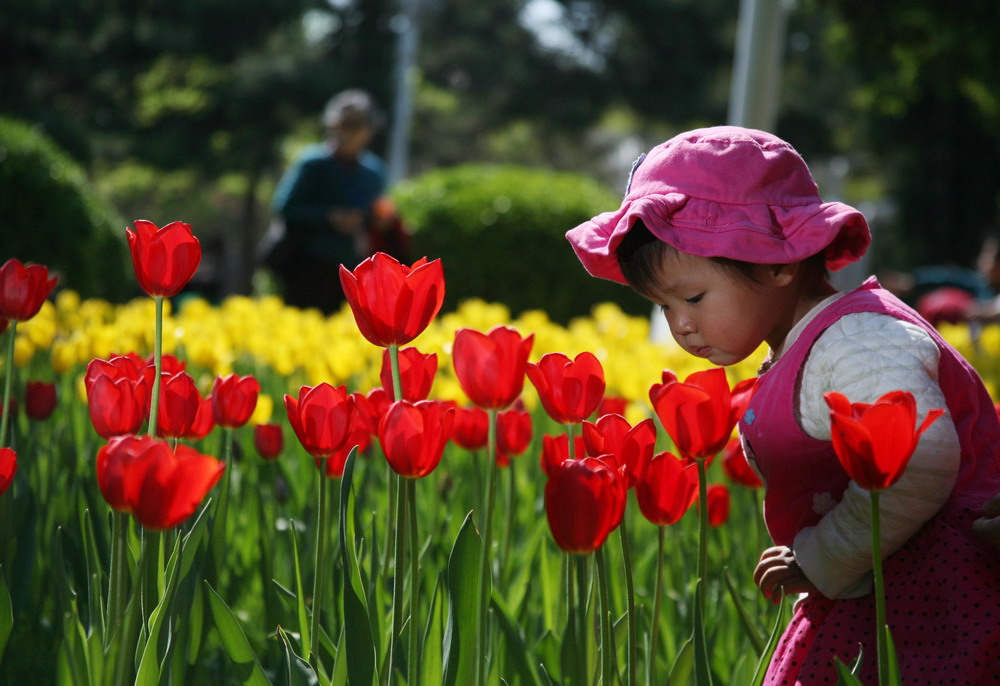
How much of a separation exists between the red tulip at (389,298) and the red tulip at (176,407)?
0.31 metres

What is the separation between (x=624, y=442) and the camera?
4.08 ft

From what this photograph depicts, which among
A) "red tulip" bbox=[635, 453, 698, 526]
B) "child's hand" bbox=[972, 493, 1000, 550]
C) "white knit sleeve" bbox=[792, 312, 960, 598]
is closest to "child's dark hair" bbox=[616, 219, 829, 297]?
"white knit sleeve" bbox=[792, 312, 960, 598]

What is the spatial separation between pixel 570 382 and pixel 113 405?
0.54 meters

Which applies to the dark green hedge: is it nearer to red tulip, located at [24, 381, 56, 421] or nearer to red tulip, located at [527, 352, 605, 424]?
red tulip, located at [24, 381, 56, 421]

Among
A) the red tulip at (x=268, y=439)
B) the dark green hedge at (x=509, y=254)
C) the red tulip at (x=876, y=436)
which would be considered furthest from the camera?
the dark green hedge at (x=509, y=254)

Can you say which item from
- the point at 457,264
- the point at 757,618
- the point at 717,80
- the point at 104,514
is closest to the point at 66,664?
the point at 104,514

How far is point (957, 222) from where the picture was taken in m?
20.8

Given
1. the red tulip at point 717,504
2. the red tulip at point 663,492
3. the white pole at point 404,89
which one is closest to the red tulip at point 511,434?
the red tulip at point 717,504

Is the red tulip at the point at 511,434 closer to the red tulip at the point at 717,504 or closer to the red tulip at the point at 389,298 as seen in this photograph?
the red tulip at the point at 717,504

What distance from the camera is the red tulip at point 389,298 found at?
125 centimetres

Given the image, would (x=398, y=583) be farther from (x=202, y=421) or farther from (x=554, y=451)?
(x=202, y=421)

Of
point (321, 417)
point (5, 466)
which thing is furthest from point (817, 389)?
point (5, 466)

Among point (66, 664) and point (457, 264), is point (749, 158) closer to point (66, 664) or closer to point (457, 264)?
point (66, 664)

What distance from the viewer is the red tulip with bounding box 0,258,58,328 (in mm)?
1601
